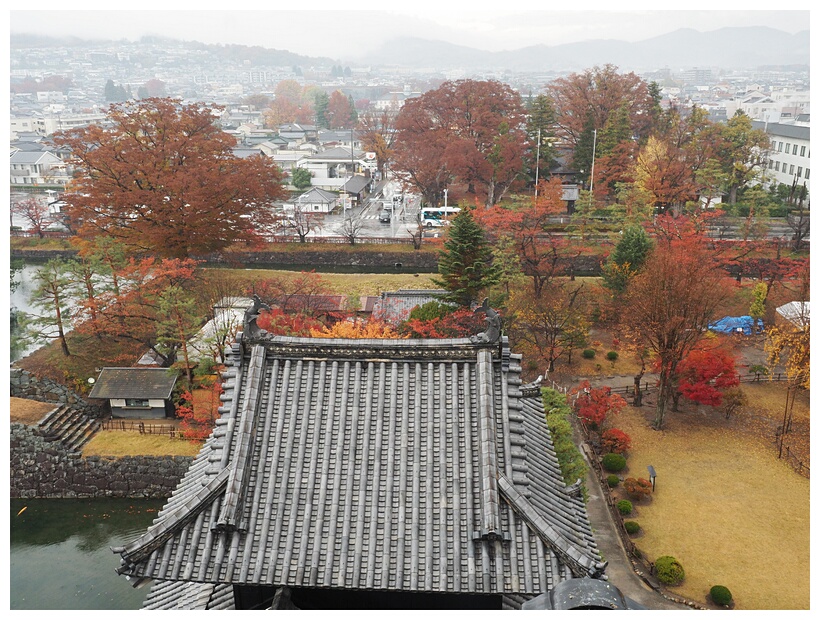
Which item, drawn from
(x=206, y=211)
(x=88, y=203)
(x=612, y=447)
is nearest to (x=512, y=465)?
(x=612, y=447)

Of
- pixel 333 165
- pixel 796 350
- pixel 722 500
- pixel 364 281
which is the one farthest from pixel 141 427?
pixel 333 165

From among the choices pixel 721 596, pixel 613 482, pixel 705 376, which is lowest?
pixel 721 596

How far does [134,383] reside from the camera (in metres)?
25.3

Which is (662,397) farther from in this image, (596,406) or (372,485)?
(372,485)

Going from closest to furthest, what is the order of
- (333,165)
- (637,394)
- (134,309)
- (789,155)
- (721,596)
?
(721,596)
(637,394)
(134,309)
(789,155)
(333,165)

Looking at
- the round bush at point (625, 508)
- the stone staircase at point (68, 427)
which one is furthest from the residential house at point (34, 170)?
the round bush at point (625, 508)

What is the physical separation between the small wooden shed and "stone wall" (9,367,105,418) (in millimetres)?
758

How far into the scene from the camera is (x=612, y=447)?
884 inches

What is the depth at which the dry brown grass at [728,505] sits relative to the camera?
1691 cm

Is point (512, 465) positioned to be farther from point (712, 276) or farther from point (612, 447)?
point (712, 276)

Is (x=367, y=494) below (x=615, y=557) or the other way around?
the other way around

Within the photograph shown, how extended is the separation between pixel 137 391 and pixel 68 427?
2.60 metres

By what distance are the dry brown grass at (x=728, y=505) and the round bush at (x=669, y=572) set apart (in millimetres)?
235

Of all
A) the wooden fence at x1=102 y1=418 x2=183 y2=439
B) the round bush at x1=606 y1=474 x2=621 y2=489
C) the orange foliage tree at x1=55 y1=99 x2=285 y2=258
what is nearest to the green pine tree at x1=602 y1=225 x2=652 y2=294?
the round bush at x1=606 y1=474 x2=621 y2=489
